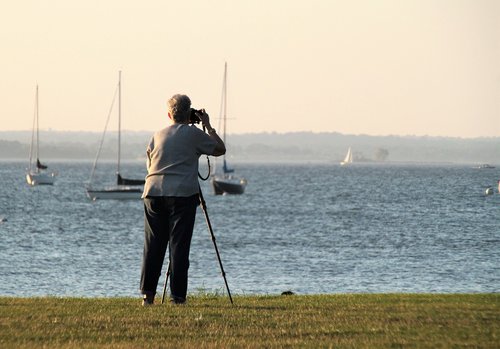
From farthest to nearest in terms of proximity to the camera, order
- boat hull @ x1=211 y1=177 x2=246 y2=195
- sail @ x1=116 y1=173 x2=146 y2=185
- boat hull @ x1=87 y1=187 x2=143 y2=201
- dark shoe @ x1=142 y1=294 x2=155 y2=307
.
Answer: boat hull @ x1=211 y1=177 x2=246 y2=195
boat hull @ x1=87 y1=187 x2=143 y2=201
sail @ x1=116 y1=173 x2=146 y2=185
dark shoe @ x1=142 y1=294 x2=155 y2=307

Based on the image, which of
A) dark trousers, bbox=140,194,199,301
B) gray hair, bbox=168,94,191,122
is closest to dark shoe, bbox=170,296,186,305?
dark trousers, bbox=140,194,199,301

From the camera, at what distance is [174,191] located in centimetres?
1321

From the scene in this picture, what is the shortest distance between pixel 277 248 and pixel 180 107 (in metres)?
35.3

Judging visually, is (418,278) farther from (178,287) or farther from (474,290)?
(178,287)

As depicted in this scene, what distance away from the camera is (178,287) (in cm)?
1338

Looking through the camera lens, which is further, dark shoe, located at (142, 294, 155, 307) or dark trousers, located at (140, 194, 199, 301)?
dark shoe, located at (142, 294, 155, 307)

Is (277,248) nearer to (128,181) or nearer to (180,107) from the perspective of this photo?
(180,107)

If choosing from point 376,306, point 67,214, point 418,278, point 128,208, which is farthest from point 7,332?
point 128,208

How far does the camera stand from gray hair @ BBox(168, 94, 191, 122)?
43.6ft

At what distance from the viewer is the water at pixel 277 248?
32344 millimetres

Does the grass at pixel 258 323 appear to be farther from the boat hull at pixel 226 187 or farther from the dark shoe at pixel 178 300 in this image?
the boat hull at pixel 226 187

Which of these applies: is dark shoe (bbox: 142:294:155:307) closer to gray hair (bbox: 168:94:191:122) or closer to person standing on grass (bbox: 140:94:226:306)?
person standing on grass (bbox: 140:94:226:306)

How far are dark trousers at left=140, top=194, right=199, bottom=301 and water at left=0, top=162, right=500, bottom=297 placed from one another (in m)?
2.96

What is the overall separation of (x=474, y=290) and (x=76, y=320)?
1984cm
